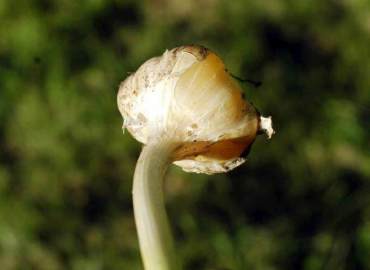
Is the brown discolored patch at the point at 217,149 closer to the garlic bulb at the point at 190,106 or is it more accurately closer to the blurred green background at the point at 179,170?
the garlic bulb at the point at 190,106

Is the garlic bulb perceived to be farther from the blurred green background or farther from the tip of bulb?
the blurred green background

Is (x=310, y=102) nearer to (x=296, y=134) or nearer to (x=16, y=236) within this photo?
(x=296, y=134)

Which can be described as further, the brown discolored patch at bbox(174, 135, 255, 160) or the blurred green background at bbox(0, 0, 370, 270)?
the blurred green background at bbox(0, 0, 370, 270)

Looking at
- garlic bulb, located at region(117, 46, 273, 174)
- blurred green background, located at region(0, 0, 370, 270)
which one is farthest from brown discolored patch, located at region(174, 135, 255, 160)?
blurred green background, located at region(0, 0, 370, 270)

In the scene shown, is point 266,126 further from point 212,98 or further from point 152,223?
point 152,223

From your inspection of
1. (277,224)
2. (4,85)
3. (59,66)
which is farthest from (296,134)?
(4,85)
